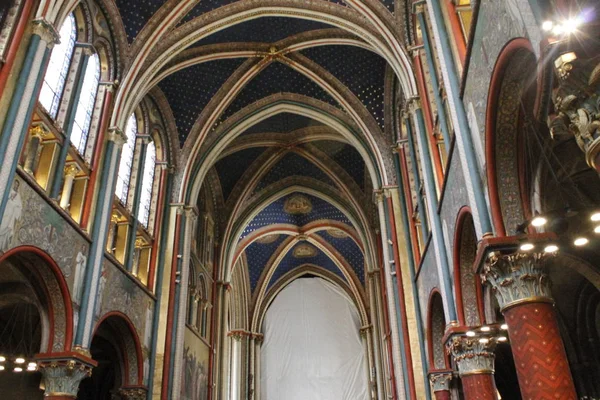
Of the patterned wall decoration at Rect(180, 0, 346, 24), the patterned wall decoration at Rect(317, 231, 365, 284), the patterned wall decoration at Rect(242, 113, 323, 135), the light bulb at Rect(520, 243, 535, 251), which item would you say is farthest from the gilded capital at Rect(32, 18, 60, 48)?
the patterned wall decoration at Rect(317, 231, 365, 284)

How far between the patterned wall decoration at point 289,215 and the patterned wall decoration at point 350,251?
5.41 feet

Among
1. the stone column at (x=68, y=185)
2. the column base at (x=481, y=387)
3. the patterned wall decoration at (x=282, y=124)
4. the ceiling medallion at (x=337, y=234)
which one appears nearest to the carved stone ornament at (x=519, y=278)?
the column base at (x=481, y=387)

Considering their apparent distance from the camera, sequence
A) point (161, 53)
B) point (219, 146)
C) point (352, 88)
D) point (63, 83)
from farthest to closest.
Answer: point (219, 146) < point (352, 88) < point (161, 53) < point (63, 83)

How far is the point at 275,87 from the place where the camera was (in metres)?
18.2

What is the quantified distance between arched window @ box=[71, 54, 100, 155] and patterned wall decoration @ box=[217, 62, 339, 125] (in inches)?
228

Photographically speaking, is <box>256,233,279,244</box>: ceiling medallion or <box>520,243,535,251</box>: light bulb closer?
<box>520,243,535,251</box>: light bulb

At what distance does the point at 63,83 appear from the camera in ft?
37.1

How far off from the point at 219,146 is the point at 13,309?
775 centimetres

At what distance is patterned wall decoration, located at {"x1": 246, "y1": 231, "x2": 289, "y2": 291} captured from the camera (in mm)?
27828

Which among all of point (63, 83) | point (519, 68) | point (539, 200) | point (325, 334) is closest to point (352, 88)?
point (63, 83)

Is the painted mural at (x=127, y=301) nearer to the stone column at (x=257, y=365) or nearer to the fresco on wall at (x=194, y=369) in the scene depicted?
the fresco on wall at (x=194, y=369)

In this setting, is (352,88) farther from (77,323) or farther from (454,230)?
(77,323)

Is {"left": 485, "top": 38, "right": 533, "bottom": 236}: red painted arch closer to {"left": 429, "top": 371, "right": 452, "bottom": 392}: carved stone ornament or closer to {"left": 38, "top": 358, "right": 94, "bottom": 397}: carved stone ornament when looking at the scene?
{"left": 429, "top": 371, "right": 452, "bottom": 392}: carved stone ornament

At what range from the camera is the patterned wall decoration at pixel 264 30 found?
A: 15641 millimetres
